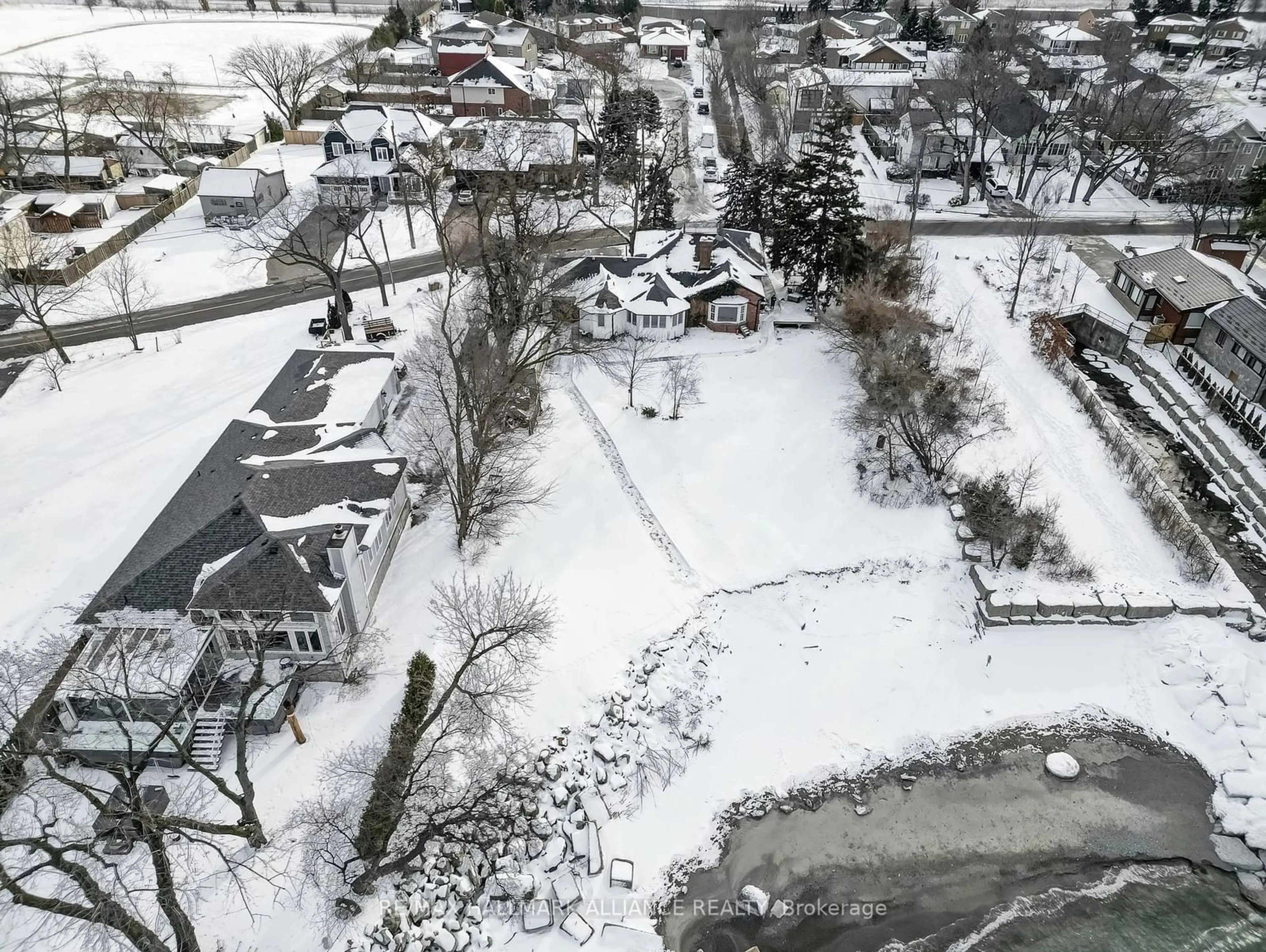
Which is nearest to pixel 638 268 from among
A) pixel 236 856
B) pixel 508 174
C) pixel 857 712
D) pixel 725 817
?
pixel 508 174

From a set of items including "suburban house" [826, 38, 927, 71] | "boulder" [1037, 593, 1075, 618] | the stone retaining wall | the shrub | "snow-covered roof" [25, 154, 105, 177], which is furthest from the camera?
"suburban house" [826, 38, 927, 71]

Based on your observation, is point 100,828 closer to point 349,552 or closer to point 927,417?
point 349,552

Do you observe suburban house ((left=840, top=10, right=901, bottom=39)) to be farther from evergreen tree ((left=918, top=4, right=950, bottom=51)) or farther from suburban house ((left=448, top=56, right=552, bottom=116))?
suburban house ((left=448, top=56, right=552, bottom=116))

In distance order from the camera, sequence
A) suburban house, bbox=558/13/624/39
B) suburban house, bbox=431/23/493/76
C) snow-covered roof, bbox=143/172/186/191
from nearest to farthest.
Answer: snow-covered roof, bbox=143/172/186/191 → suburban house, bbox=431/23/493/76 → suburban house, bbox=558/13/624/39

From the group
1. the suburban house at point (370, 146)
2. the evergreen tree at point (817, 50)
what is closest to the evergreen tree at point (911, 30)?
the evergreen tree at point (817, 50)

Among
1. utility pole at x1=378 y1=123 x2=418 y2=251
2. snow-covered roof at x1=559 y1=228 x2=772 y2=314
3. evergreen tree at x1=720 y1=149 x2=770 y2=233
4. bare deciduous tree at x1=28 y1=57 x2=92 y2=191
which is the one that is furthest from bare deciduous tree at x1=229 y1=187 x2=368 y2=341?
evergreen tree at x1=720 y1=149 x2=770 y2=233

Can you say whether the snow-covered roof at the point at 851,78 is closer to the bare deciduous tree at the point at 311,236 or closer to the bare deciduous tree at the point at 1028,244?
the bare deciduous tree at the point at 1028,244

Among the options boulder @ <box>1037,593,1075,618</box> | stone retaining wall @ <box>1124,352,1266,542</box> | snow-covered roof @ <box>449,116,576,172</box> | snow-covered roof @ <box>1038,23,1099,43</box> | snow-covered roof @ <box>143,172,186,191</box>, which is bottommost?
boulder @ <box>1037,593,1075,618</box>
